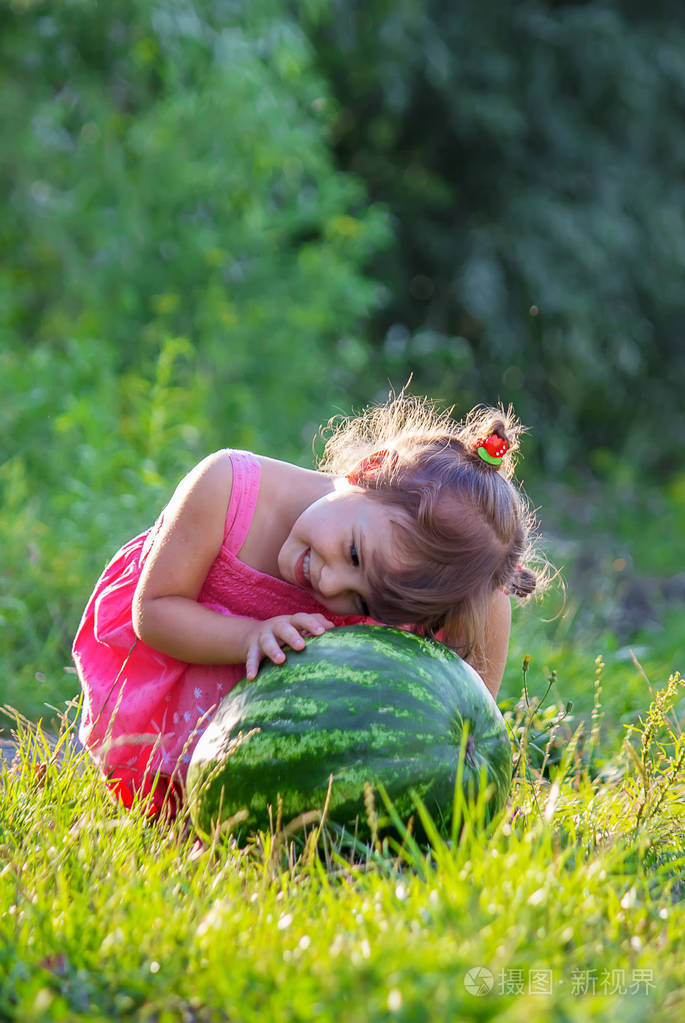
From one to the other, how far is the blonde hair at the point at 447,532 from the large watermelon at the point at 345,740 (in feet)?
0.72

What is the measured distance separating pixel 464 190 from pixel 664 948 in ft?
29.6

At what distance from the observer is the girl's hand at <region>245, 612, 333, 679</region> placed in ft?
8.39

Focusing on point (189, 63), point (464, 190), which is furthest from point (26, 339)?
point (464, 190)

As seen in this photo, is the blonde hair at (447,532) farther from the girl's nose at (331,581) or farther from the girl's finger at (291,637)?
the girl's finger at (291,637)

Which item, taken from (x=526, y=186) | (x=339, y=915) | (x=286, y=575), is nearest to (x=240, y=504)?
(x=286, y=575)

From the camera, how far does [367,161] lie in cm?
984

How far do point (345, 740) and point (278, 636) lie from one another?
1.27 feet

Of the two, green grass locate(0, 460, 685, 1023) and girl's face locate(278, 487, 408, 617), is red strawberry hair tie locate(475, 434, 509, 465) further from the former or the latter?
green grass locate(0, 460, 685, 1023)

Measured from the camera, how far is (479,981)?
158 cm

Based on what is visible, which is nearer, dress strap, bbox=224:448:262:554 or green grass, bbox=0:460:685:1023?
green grass, bbox=0:460:685:1023

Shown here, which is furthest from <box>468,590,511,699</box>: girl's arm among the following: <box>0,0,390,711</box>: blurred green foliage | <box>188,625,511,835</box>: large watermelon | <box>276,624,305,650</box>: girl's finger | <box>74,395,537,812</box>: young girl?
<box>0,0,390,711</box>: blurred green foliage

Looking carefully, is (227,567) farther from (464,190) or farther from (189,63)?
(464,190)

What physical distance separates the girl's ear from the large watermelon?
51 cm

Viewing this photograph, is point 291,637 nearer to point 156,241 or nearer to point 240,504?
point 240,504
